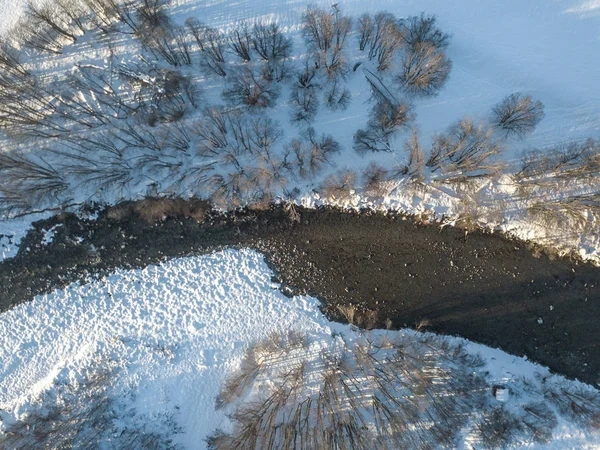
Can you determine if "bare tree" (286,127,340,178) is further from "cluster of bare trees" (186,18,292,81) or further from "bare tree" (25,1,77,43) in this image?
"bare tree" (25,1,77,43)

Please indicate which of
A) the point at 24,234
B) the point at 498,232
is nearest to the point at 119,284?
the point at 24,234

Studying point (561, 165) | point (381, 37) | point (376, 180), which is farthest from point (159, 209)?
point (561, 165)

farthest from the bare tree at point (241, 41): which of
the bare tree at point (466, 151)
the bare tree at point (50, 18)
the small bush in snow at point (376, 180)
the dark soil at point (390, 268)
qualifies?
the bare tree at point (466, 151)

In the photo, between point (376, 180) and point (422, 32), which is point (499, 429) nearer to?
point (376, 180)

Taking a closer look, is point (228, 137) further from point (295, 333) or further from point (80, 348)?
point (80, 348)

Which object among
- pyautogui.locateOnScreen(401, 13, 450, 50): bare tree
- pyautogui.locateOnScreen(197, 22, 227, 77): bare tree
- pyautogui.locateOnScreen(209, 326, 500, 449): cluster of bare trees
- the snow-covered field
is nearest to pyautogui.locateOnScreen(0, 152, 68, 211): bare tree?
the snow-covered field
